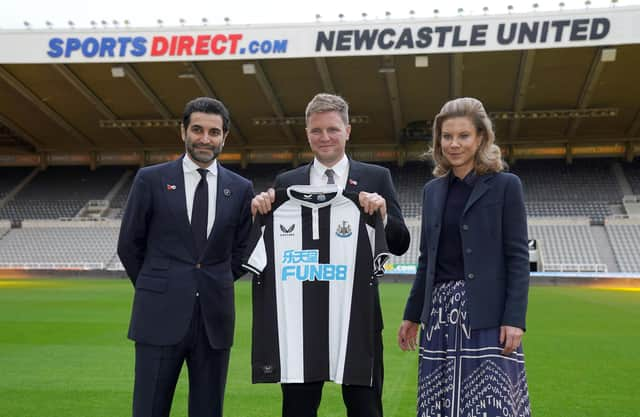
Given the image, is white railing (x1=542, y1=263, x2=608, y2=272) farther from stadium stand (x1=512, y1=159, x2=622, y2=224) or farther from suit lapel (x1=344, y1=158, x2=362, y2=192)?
suit lapel (x1=344, y1=158, x2=362, y2=192)

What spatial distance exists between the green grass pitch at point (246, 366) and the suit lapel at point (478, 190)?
2462 mm

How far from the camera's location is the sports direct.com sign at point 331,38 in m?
19.8

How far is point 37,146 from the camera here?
32.2 metres

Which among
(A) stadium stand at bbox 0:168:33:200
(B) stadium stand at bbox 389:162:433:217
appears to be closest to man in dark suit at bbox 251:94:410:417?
(B) stadium stand at bbox 389:162:433:217

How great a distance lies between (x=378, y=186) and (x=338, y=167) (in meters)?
0.23

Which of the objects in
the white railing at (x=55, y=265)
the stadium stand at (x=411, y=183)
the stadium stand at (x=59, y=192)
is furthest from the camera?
the stadium stand at (x=59, y=192)

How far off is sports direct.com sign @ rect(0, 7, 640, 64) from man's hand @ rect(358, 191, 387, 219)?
1854cm

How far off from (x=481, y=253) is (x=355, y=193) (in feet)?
2.34

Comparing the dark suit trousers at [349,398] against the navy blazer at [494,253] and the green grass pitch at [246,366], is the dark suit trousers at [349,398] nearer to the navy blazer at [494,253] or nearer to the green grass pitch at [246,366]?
the navy blazer at [494,253]

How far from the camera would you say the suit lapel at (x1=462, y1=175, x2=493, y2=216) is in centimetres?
287

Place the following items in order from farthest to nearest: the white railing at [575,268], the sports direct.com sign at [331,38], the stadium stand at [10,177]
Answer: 1. the stadium stand at [10,177]
2. the white railing at [575,268]
3. the sports direct.com sign at [331,38]

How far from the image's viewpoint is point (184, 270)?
313 centimetres

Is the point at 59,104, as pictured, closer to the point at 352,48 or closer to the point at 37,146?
the point at 37,146

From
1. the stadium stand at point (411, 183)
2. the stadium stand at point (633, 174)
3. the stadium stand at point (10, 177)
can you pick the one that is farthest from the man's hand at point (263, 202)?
the stadium stand at point (10, 177)
